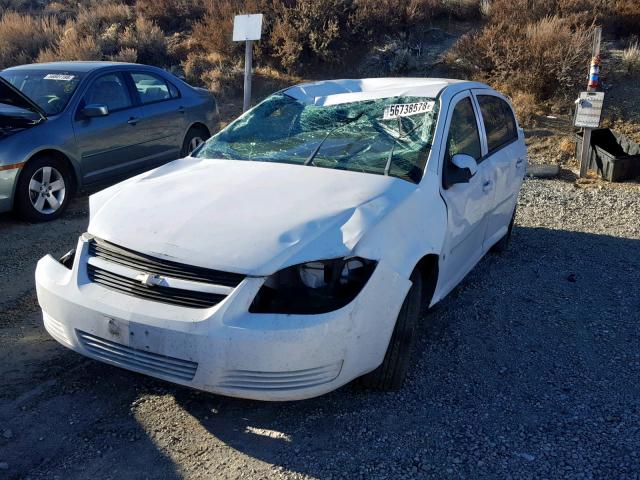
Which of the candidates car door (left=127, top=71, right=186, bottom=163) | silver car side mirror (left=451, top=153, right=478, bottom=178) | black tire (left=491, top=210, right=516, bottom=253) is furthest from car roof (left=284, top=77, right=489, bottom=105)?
car door (left=127, top=71, right=186, bottom=163)

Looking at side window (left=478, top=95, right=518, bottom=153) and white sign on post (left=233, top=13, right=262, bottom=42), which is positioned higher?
white sign on post (left=233, top=13, right=262, bottom=42)

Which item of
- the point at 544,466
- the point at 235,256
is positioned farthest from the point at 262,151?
the point at 544,466

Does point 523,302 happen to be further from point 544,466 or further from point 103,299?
point 103,299

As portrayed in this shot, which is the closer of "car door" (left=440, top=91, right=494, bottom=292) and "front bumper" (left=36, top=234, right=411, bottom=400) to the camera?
"front bumper" (left=36, top=234, right=411, bottom=400)

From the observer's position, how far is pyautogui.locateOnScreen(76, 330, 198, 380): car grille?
9.61 ft

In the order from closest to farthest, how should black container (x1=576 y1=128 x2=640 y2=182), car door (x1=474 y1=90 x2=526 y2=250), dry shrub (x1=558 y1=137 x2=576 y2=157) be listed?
car door (x1=474 y1=90 x2=526 y2=250) → black container (x1=576 y1=128 x2=640 y2=182) → dry shrub (x1=558 y1=137 x2=576 y2=157)

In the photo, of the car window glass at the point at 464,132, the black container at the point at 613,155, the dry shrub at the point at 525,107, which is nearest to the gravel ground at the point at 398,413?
the car window glass at the point at 464,132

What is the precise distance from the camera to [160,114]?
7.87 meters

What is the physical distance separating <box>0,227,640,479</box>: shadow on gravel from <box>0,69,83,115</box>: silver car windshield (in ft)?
12.8

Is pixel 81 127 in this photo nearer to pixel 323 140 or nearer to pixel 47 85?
pixel 47 85

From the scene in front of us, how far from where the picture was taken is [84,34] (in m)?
18.0

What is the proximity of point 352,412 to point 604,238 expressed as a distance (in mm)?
4423

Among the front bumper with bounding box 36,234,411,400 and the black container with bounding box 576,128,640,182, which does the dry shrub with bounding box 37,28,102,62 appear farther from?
the front bumper with bounding box 36,234,411,400

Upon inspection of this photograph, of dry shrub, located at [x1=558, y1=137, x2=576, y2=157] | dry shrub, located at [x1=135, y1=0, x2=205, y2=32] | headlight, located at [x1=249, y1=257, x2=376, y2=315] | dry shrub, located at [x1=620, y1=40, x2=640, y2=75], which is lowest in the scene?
dry shrub, located at [x1=558, y1=137, x2=576, y2=157]
